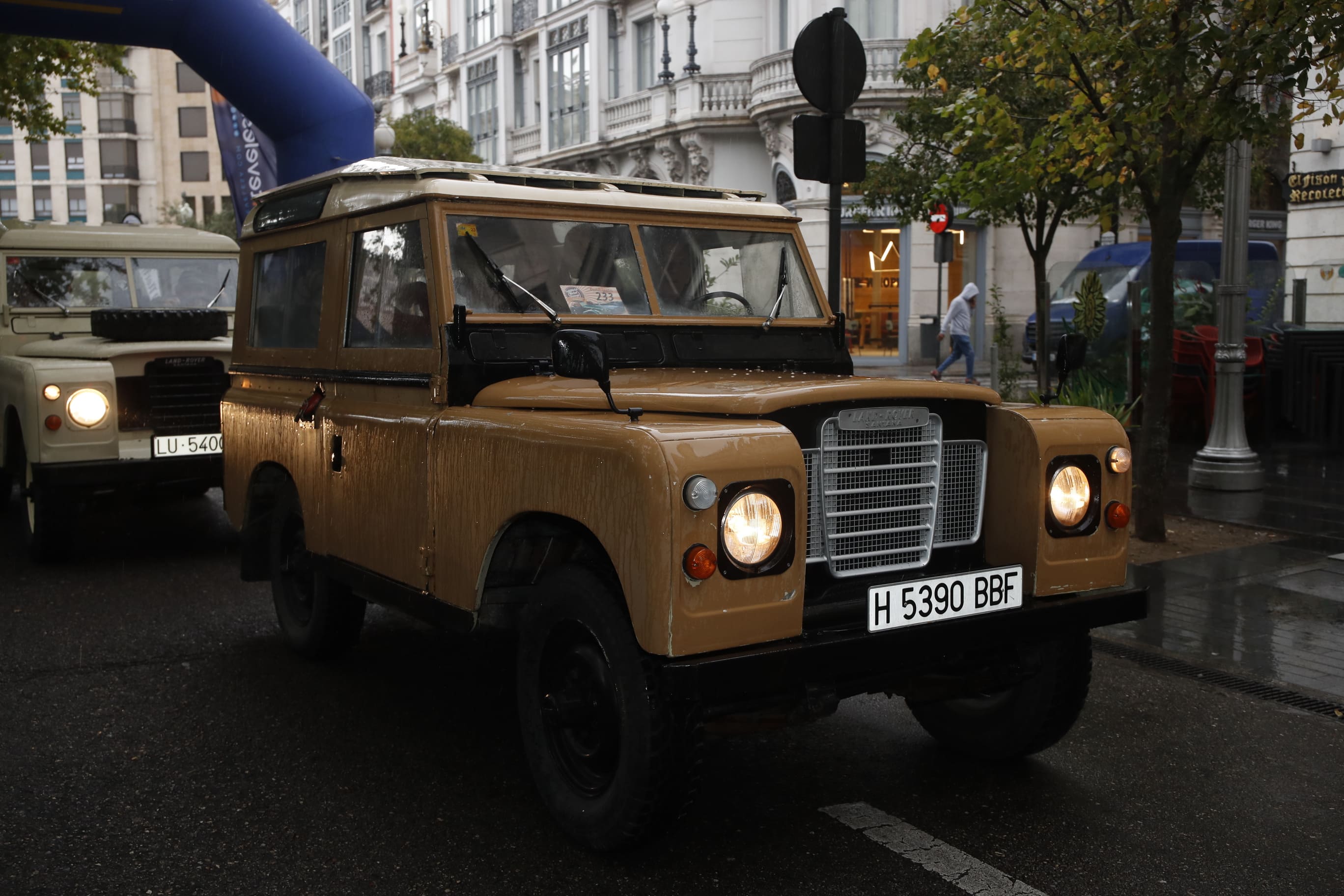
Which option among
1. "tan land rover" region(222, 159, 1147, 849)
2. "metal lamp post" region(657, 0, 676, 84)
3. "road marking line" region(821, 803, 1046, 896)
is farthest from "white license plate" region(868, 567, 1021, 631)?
"metal lamp post" region(657, 0, 676, 84)

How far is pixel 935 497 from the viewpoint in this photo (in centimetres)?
407

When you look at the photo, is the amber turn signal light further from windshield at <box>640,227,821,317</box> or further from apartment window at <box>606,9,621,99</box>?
apartment window at <box>606,9,621,99</box>

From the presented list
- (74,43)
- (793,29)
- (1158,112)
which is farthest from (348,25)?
(1158,112)

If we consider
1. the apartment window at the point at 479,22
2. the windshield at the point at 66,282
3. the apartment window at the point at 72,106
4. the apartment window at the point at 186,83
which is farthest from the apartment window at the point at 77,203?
the windshield at the point at 66,282

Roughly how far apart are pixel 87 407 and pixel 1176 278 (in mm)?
12959

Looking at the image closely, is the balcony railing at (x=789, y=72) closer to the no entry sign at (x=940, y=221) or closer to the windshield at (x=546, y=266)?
the no entry sign at (x=940, y=221)

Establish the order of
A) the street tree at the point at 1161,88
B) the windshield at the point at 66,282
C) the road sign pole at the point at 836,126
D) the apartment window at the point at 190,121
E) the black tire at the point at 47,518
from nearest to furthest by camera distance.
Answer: the street tree at the point at 1161,88 → the road sign pole at the point at 836,126 → the black tire at the point at 47,518 → the windshield at the point at 66,282 → the apartment window at the point at 190,121

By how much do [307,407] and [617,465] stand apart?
8.43 ft

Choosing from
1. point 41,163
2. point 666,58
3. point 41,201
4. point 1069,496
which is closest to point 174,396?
point 1069,496

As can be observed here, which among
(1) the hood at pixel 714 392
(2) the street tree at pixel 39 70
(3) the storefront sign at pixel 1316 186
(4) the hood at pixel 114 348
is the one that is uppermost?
(2) the street tree at pixel 39 70

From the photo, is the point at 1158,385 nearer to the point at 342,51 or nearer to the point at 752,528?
the point at 752,528

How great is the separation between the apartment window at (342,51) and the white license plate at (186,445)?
50.4 metres

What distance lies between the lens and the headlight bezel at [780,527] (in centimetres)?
336

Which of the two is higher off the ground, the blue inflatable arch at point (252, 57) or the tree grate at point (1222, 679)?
the blue inflatable arch at point (252, 57)
